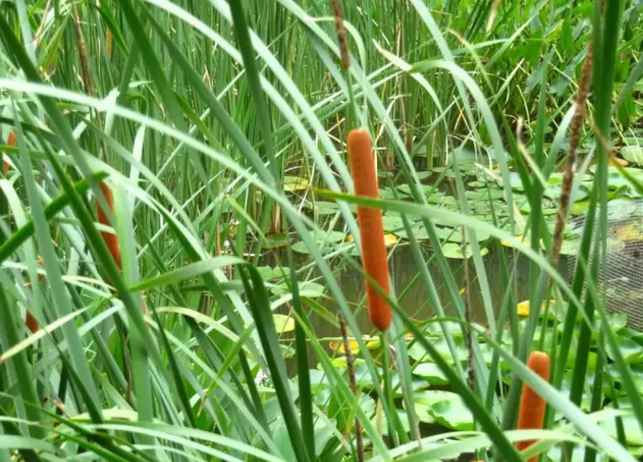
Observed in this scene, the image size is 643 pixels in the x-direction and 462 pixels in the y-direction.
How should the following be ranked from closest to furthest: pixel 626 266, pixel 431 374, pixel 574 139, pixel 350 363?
pixel 574 139 < pixel 350 363 < pixel 431 374 < pixel 626 266

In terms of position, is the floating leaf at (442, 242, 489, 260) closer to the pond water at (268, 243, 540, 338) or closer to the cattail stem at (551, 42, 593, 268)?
the pond water at (268, 243, 540, 338)

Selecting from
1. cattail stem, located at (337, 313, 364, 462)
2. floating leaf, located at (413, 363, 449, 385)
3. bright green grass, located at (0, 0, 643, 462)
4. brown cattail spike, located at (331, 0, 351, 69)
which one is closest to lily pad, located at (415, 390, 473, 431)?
floating leaf, located at (413, 363, 449, 385)

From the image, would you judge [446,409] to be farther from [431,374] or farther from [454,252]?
[454,252]

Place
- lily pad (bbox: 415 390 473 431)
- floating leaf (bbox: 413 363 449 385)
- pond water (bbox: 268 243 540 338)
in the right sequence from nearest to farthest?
lily pad (bbox: 415 390 473 431)
floating leaf (bbox: 413 363 449 385)
pond water (bbox: 268 243 540 338)

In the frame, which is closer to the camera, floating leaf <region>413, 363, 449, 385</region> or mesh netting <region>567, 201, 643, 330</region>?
floating leaf <region>413, 363, 449, 385</region>

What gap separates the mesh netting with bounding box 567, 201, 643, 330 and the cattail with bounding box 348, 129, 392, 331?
1.31m

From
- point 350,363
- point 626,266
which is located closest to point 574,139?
point 350,363

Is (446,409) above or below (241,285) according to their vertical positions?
below

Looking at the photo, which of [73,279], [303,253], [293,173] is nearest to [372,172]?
[73,279]

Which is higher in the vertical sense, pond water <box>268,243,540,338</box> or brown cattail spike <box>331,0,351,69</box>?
brown cattail spike <box>331,0,351,69</box>

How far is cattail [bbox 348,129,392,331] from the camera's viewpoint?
0.46 meters

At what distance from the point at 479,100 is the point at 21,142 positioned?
30 cm

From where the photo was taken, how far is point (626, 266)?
1.83m

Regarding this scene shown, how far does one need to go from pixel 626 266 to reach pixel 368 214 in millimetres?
1513
